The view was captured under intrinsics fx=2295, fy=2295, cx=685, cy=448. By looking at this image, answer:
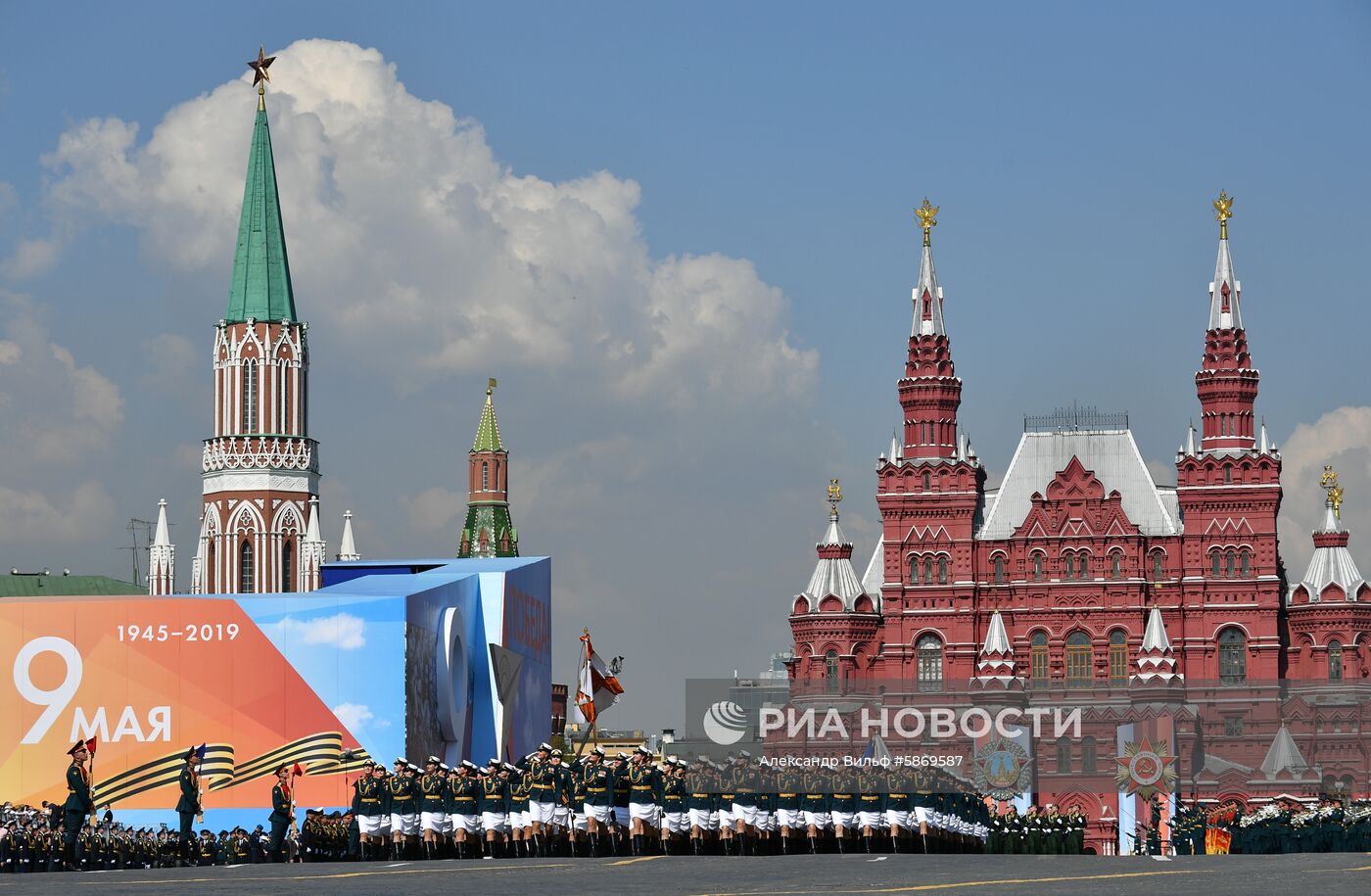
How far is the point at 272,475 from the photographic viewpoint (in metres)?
111

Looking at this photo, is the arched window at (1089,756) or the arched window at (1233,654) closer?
the arched window at (1089,756)

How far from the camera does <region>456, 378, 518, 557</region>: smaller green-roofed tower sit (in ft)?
491

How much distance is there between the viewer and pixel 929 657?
98.7m

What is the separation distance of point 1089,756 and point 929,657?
340 inches

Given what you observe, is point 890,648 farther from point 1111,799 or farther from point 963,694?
point 1111,799

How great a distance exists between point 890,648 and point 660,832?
6341cm

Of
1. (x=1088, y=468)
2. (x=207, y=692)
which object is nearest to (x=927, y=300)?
(x=1088, y=468)

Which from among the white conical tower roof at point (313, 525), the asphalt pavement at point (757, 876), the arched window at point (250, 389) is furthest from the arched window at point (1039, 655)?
the asphalt pavement at point (757, 876)

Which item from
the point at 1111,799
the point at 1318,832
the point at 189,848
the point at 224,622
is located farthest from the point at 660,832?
the point at 1111,799

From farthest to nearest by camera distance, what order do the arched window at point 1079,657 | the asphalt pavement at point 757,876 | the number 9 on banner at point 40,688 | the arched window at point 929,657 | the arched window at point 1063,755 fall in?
the arched window at point 929,657 < the arched window at point 1079,657 < the arched window at point 1063,755 < the number 9 on banner at point 40,688 < the asphalt pavement at point 757,876

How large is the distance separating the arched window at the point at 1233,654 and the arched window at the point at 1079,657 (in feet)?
17.4

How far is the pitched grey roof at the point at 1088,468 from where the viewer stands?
9825cm

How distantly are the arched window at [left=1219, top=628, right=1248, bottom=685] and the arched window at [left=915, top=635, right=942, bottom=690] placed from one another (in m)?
11.8

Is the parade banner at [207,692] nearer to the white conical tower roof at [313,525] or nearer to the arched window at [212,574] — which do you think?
the white conical tower roof at [313,525]
